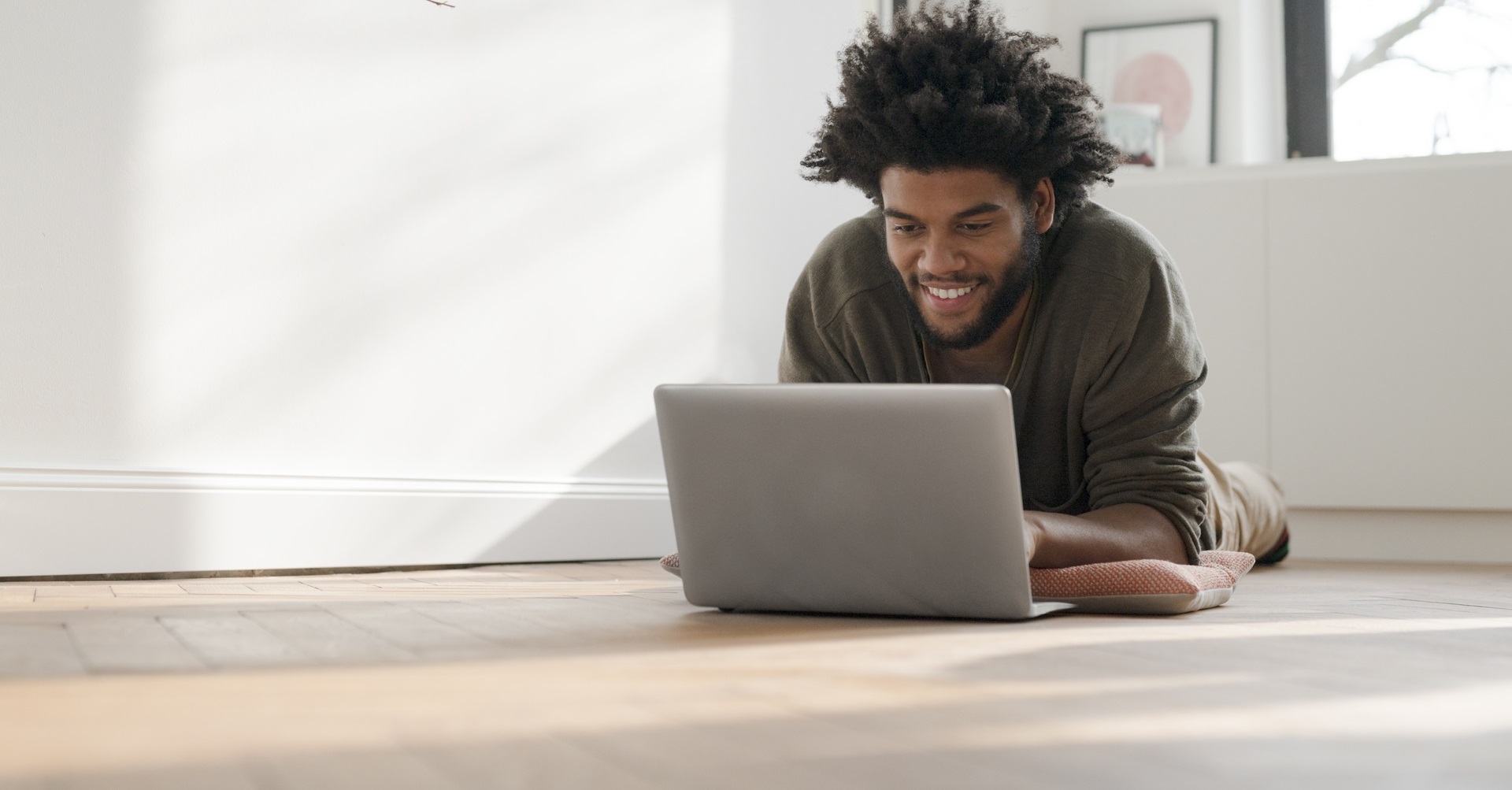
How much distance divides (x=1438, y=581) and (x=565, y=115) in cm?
176

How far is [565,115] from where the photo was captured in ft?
8.52

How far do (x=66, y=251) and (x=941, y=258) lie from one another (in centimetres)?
122

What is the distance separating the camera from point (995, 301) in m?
1.77

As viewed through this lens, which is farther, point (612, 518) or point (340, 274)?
point (612, 518)

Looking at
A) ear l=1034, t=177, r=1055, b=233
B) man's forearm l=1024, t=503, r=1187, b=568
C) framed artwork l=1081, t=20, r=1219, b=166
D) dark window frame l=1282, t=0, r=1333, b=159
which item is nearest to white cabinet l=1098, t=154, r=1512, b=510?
framed artwork l=1081, t=20, r=1219, b=166

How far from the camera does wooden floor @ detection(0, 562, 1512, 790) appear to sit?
0.65m

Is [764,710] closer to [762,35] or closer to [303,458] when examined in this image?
[303,458]

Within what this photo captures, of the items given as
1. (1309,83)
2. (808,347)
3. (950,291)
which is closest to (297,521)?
(808,347)

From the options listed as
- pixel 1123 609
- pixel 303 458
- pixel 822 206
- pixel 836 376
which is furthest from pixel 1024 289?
pixel 822 206

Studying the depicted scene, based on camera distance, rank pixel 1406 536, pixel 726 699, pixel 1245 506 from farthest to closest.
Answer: pixel 1406 536 < pixel 1245 506 < pixel 726 699

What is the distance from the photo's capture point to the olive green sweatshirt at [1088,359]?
5.62ft

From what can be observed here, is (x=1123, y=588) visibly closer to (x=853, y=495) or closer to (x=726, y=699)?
(x=853, y=495)

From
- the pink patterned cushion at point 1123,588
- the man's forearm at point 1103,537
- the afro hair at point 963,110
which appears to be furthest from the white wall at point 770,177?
the pink patterned cushion at point 1123,588

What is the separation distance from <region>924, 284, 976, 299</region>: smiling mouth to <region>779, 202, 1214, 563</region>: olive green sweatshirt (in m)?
0.09
